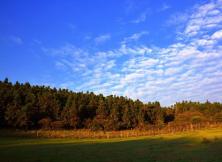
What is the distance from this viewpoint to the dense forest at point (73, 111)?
11750cm

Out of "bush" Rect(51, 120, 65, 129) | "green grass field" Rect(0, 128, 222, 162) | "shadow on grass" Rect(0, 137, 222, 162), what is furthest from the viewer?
"bush" Rect(51, 120, 65, 129)

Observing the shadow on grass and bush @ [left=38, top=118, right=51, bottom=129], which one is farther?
bush @ [left=38, top=118, right=51, bottom=129]

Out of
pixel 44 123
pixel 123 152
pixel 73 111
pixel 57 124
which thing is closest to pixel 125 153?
pixel 123 152

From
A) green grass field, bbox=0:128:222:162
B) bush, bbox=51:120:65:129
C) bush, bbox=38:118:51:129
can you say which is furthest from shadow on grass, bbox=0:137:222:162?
bush, bbox=51:120:65:129

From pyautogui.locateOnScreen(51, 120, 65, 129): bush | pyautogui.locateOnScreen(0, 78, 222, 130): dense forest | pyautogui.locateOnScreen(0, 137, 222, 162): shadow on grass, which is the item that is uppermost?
pyautogui.locateOnScreen(0, 78, 222, 130): dense forest

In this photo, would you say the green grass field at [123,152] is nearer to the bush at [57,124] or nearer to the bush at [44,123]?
the bush at [44,123]

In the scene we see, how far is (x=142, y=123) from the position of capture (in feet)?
474

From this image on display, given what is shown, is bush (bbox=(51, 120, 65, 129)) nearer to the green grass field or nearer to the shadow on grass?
the green grass field

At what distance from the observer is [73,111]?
13062cm

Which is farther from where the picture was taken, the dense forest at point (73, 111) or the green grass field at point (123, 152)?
the dense forest at point (73, 111)

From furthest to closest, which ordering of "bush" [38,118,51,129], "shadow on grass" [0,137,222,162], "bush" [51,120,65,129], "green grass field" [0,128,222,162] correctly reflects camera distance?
"bush" [51,120,65,129], "bush" [38,118,51,129], "green grass field" [0,128,222,162], "shadow on grass" [0,137,222,162]

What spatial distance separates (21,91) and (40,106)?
11.3 metres

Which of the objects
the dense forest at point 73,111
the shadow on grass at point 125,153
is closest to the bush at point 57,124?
the dense forest at point 73,111

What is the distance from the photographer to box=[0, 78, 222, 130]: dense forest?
117500mm
